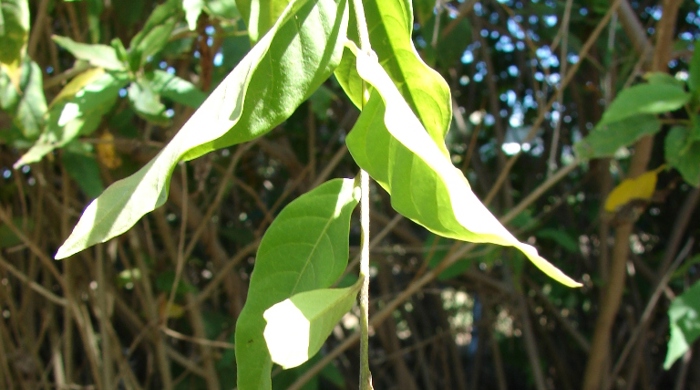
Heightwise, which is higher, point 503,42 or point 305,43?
point 305,43

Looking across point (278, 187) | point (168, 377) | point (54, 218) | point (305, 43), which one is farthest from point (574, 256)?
point (305, 43)

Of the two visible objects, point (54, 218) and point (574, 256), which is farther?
point (574, 256)

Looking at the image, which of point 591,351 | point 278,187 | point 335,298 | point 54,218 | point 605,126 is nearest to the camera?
point 335,298

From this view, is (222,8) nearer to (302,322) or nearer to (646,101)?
(302,322)

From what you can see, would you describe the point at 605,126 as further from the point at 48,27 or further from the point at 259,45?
the point at 48,27

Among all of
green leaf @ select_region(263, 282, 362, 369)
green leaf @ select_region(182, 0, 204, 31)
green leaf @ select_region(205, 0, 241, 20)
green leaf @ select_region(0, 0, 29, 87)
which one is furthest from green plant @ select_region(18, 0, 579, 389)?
green leaf @ select_region(0, 0, 29, 87)

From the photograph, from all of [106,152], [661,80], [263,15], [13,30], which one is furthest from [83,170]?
[661,80]

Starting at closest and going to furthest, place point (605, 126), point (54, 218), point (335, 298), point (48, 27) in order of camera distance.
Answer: point (335, 298), point (605, 126), point (48, 27), point (54, 218)
